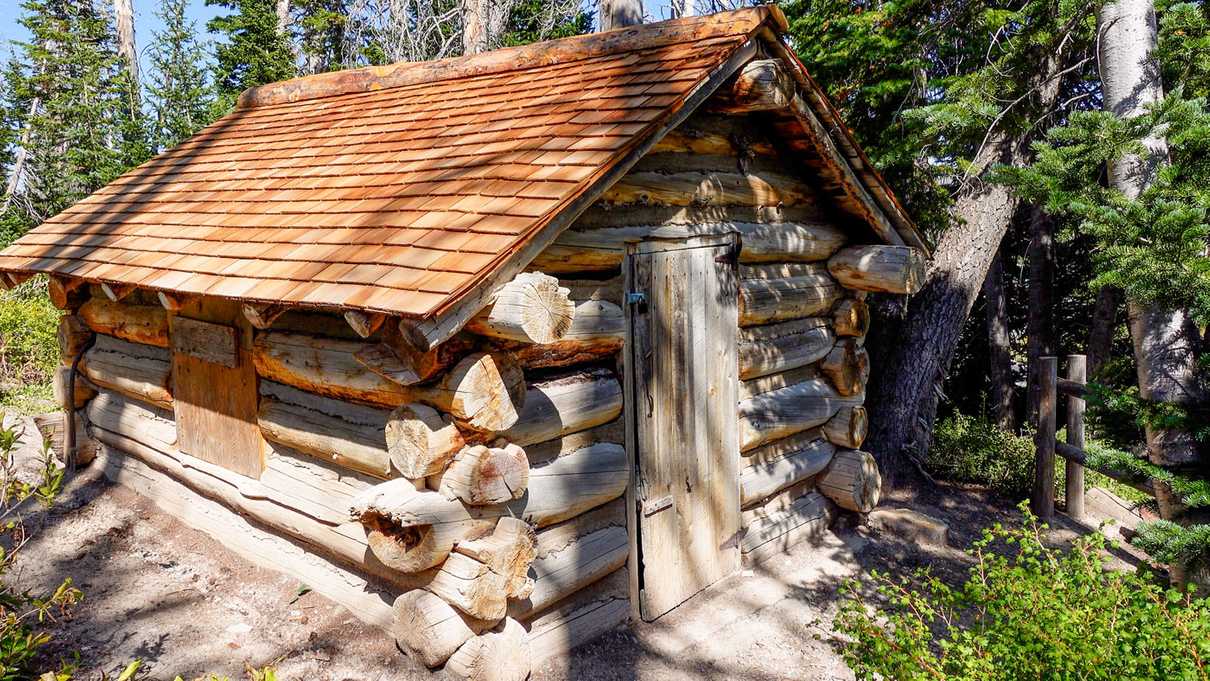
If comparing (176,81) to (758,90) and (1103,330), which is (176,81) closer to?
(758,90)

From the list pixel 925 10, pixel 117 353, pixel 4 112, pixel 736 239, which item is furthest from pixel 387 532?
pixel 4 112

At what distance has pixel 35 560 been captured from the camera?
241 inches

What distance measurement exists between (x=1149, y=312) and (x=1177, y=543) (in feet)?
5.55

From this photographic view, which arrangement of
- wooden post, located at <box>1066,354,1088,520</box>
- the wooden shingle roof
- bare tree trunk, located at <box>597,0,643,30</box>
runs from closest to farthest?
the wooden shingle roof → wooden post, located at <box>1066,354,1088,520</box> → bare tree trunk, located at <box>597,0,643,30</box>

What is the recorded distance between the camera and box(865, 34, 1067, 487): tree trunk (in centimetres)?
819

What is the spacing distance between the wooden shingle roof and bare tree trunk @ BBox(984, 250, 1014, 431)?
26.6ft

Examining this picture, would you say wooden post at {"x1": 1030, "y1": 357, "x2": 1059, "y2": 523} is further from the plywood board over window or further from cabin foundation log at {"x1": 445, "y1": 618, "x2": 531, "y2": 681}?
the plywood board over window

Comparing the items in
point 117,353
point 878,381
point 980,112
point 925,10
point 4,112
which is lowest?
point 878,381

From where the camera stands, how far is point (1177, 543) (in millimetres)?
3887

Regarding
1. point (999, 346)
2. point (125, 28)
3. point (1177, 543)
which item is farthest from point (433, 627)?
point (125, 28)

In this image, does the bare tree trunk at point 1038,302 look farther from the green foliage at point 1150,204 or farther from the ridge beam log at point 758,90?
the ridge beam log at point 758,90

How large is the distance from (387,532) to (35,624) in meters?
2.77

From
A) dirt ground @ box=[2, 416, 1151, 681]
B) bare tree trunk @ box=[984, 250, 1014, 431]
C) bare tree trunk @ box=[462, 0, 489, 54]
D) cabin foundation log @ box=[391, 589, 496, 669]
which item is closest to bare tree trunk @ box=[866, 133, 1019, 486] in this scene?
dirt ground @ box=[2, 416, 1151, 681]

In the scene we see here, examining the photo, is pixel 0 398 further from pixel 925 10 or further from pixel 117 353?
pixel 925 10
